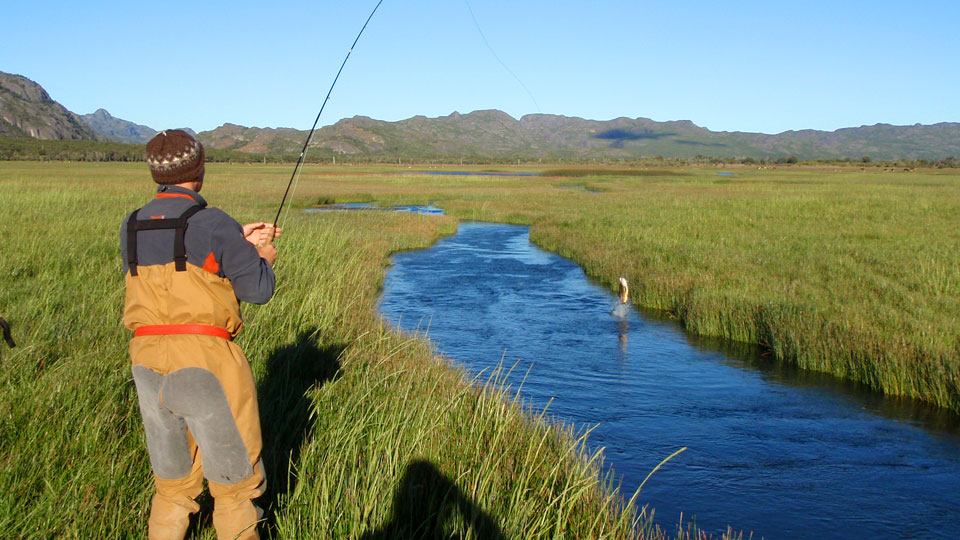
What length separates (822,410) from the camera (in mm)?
9016

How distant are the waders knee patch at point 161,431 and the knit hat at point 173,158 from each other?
0.86 meters

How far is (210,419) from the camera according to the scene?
123 inches

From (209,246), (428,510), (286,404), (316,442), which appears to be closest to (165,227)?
(209,246)

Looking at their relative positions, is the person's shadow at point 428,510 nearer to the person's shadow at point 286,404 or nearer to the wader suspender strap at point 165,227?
the person's shadow at point 286,404

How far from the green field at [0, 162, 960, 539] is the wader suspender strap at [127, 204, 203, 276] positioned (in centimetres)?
161

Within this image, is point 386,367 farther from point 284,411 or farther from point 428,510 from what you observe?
point 428,510

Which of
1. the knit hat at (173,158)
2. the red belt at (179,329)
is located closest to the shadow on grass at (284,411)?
the red belt at (179,329)

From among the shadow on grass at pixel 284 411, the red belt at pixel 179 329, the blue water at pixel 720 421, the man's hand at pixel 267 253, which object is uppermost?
the man's hand at pixel 267 253

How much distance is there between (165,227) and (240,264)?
0.35m

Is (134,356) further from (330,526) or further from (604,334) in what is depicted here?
(604,334)

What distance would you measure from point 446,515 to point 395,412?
1101 mm

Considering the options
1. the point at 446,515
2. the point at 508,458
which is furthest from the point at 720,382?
the point at 446,515

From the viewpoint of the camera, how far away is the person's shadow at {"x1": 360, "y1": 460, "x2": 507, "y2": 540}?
4203mm

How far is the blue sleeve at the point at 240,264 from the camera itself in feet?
10.2
